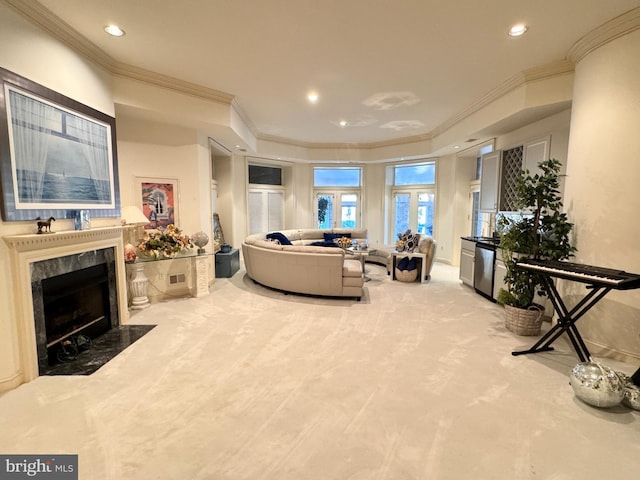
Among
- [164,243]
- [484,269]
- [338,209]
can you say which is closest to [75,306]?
→ [164,243]

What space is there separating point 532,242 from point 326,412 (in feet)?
9.36

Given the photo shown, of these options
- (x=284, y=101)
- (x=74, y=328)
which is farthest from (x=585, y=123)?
(x=74, y=328)

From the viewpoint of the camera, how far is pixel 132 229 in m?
4.39

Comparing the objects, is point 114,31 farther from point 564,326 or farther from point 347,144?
point 347,144

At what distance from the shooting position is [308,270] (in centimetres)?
454

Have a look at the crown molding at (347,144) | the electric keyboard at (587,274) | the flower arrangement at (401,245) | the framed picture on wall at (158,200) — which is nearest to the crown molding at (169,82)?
the framed picture on wall at (158,200)

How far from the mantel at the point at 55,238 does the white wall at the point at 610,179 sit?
5046 millimetres

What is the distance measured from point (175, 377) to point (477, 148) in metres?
6.38

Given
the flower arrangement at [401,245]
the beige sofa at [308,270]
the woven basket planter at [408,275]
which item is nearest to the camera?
the beige sofa at [308,270]

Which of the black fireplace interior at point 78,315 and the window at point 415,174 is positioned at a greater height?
the window at point 415,174

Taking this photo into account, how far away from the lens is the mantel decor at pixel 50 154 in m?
2.35

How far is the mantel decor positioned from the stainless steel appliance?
5.18 m

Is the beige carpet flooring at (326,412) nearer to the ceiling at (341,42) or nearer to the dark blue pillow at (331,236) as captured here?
the ceiling at (341,42)

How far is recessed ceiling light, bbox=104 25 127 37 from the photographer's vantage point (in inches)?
112
